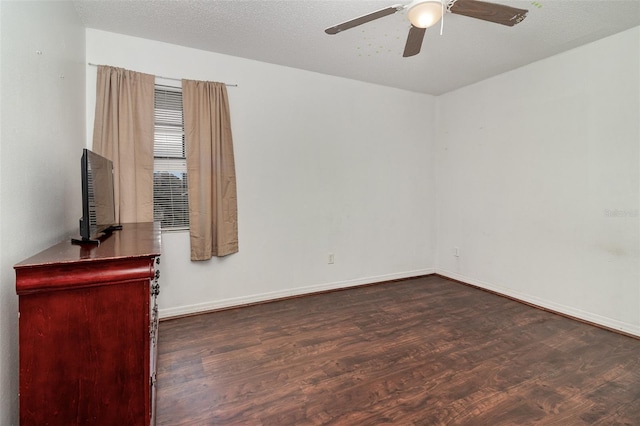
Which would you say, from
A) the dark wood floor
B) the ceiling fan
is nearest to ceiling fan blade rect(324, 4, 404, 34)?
the ceiling fan

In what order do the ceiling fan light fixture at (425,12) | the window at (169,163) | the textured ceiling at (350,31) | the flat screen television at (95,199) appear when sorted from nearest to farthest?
the flat screen television at (95,199) → the ceiling fan light fixture at (425,12) → the textured ceiling at (350,31) → the window at (169,163)

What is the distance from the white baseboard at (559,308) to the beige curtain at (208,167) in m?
3.21

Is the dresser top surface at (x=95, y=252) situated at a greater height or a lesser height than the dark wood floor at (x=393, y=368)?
greater

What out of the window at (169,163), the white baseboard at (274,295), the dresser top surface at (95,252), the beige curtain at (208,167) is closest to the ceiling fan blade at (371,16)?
the beige curtain at (208,167)

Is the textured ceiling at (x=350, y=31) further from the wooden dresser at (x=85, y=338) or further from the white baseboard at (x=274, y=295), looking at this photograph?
the white baseboard at (x=274, y=295)

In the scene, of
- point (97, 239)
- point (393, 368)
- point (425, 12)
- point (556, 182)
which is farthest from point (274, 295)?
point (556, 182)

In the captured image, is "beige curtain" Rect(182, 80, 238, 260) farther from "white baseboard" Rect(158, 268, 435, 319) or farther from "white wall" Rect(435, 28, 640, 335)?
"white wall" Rect(435, 28, 640, 335)

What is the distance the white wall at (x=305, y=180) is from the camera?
9.98 ft

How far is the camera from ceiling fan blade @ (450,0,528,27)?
1.73 m

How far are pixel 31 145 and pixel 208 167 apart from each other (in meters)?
1.53

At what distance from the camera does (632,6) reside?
7.55ft

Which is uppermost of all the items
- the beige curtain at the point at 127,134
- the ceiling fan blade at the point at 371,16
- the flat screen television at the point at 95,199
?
the ceiling fan blade at the point at 371,16

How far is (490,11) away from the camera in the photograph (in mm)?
1805

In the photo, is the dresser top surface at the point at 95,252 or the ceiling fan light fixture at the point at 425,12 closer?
the dresser top surface at the point at 95,252
